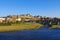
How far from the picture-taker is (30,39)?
130 feet
